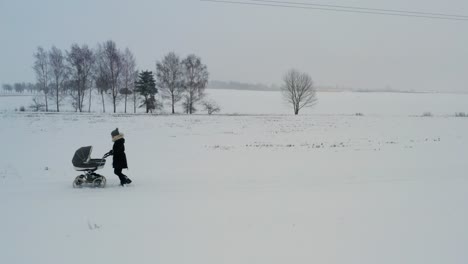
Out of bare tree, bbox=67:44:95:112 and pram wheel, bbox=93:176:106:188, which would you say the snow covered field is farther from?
bare tree, bbox=67:44:95:112

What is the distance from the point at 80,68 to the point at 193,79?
63.1 ft

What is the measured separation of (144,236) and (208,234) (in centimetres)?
127

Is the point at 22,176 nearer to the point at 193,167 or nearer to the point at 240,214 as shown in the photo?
the point at 193,167

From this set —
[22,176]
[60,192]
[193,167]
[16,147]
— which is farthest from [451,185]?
[16,147]

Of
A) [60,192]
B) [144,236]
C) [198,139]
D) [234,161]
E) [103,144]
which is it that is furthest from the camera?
[198,139]

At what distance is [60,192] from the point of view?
9.57 m

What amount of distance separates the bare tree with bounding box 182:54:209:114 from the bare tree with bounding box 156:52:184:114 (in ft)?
3.69

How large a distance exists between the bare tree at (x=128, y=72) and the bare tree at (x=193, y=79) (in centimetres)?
920

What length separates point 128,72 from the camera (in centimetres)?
5778

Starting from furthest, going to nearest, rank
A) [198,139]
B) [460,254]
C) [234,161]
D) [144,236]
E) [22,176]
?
[198,139] < [234,161] < [22,176] < [144,236] < [460,254]

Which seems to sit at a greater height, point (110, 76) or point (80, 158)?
point (110, 76)

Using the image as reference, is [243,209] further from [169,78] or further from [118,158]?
[169,78]

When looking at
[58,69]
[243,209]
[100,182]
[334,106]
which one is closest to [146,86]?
[58,69]

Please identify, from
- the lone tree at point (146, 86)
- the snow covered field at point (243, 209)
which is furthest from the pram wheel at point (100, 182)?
the lone tree at point (146, 86)
